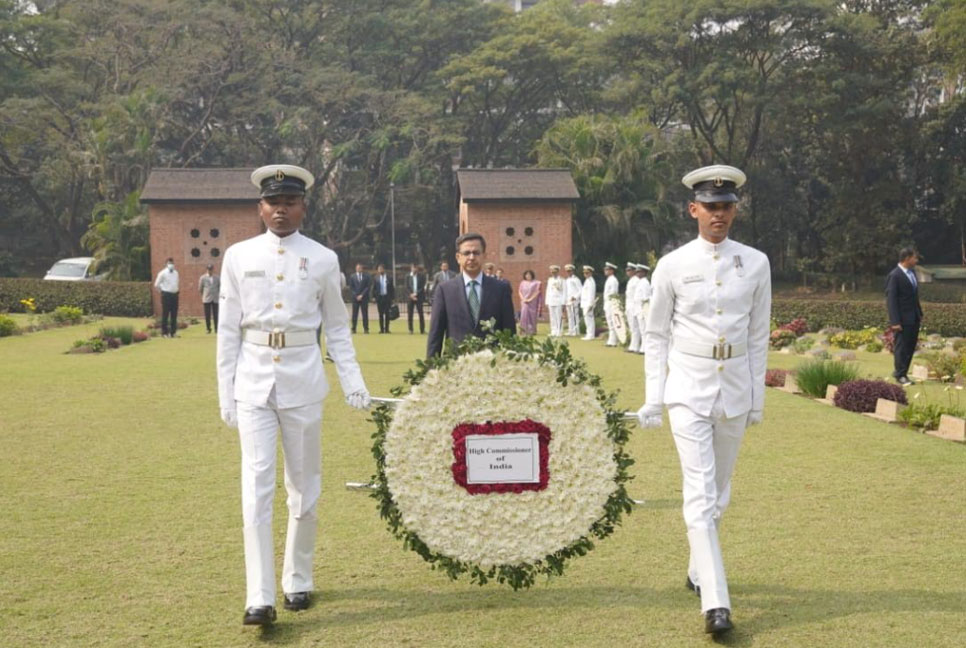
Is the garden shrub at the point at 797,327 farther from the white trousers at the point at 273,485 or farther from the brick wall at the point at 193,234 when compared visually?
the white trousers at the point at 273,485

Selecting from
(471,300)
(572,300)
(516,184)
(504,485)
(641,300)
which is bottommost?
(572,300)

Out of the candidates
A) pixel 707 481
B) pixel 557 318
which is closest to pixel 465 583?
pixel 707 481

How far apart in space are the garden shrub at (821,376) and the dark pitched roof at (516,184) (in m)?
23.1

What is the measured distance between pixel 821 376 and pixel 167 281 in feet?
54.1

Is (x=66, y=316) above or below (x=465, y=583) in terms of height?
below

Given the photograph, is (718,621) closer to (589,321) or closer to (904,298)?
(904,298)

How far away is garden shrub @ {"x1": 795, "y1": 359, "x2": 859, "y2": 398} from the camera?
1425 cm

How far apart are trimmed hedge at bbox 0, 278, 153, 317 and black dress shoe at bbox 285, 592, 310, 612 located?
3255 centimetres

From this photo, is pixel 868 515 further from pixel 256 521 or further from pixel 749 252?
pixel 256 521

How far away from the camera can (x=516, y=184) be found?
37.8 m

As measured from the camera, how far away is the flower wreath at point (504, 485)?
5.58 metres

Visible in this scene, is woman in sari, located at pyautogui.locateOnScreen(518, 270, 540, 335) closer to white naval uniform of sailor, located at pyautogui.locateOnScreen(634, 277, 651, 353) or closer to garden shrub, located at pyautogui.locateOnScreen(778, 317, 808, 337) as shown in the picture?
white naval uniform of sailor, located at pyautogui.locateOnScreen(634, 277, 651, 353)

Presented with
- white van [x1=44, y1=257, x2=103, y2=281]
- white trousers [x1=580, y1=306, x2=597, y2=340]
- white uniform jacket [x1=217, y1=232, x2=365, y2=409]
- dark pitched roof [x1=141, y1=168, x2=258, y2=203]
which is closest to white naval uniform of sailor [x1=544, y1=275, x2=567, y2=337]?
white trousers [x1=580, y1=306, x2=597, y2=340]

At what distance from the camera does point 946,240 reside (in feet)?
168
